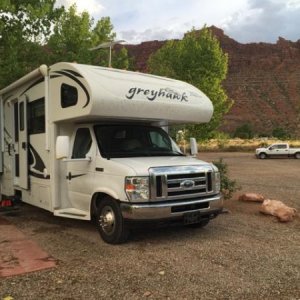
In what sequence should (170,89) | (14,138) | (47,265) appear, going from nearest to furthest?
1. (47,265)
2. (170,89)
3. (14,138)

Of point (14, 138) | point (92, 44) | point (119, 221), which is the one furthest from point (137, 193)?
point (92, 44)

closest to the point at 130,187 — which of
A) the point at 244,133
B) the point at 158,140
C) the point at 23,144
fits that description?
the point at 158,140

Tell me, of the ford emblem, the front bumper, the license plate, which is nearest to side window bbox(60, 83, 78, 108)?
the front bumper

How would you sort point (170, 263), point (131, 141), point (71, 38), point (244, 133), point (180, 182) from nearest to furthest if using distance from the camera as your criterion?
point (170, 263), point (180, 182), point (131, 141), point (71, 38), point (244, 133)

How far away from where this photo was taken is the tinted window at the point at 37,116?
9000 millimetres

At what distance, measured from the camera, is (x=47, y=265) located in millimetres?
6453

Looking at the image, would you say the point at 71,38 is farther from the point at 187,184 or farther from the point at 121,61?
the point at 187,184

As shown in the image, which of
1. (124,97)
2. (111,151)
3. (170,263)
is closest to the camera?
(170,263)

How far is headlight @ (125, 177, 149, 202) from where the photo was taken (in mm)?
7102

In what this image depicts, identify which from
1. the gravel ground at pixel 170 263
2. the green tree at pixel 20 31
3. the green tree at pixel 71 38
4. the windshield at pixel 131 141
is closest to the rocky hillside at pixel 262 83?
the green tree at pixel 71 38

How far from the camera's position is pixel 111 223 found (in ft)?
24.6

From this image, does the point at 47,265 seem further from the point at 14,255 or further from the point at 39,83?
the point at 39,83

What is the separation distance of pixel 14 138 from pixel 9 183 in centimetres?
102

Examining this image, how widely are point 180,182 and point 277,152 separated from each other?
3654 cm
